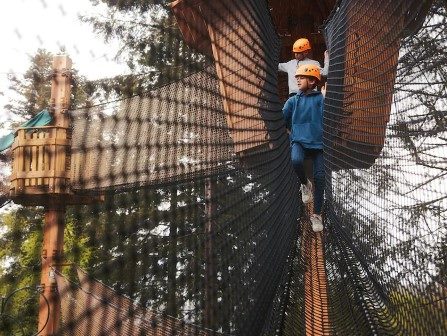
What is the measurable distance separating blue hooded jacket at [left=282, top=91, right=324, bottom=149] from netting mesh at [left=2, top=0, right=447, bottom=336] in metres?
0.06

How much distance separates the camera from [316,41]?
11.8 feet

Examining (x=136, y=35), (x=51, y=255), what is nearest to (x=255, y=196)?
(x=51, y=255)

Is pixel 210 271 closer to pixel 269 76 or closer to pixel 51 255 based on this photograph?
pixel 51 255

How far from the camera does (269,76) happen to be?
254 centimetres

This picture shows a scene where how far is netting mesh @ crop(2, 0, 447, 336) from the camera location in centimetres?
181

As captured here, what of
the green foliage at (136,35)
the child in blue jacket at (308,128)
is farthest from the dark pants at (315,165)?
the green foliage at (136,35)

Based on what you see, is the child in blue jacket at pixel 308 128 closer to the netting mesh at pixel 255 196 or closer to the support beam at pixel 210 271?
the netting mesh at pixel 255 196

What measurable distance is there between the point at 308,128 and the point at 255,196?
0.42m

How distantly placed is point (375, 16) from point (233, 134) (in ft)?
2.33

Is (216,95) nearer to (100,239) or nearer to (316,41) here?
(100,239)

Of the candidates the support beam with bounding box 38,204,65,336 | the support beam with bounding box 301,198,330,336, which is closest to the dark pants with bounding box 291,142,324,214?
the support beam with bounding box 301,198,330,336

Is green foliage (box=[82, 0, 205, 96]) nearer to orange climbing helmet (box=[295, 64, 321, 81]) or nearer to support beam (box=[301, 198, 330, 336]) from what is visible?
orange climbing helmet (box=[295, 64, 321, 81])

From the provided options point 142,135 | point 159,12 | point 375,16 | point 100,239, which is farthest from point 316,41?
point 100,239

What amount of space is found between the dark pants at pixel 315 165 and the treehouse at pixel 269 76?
63 mm
